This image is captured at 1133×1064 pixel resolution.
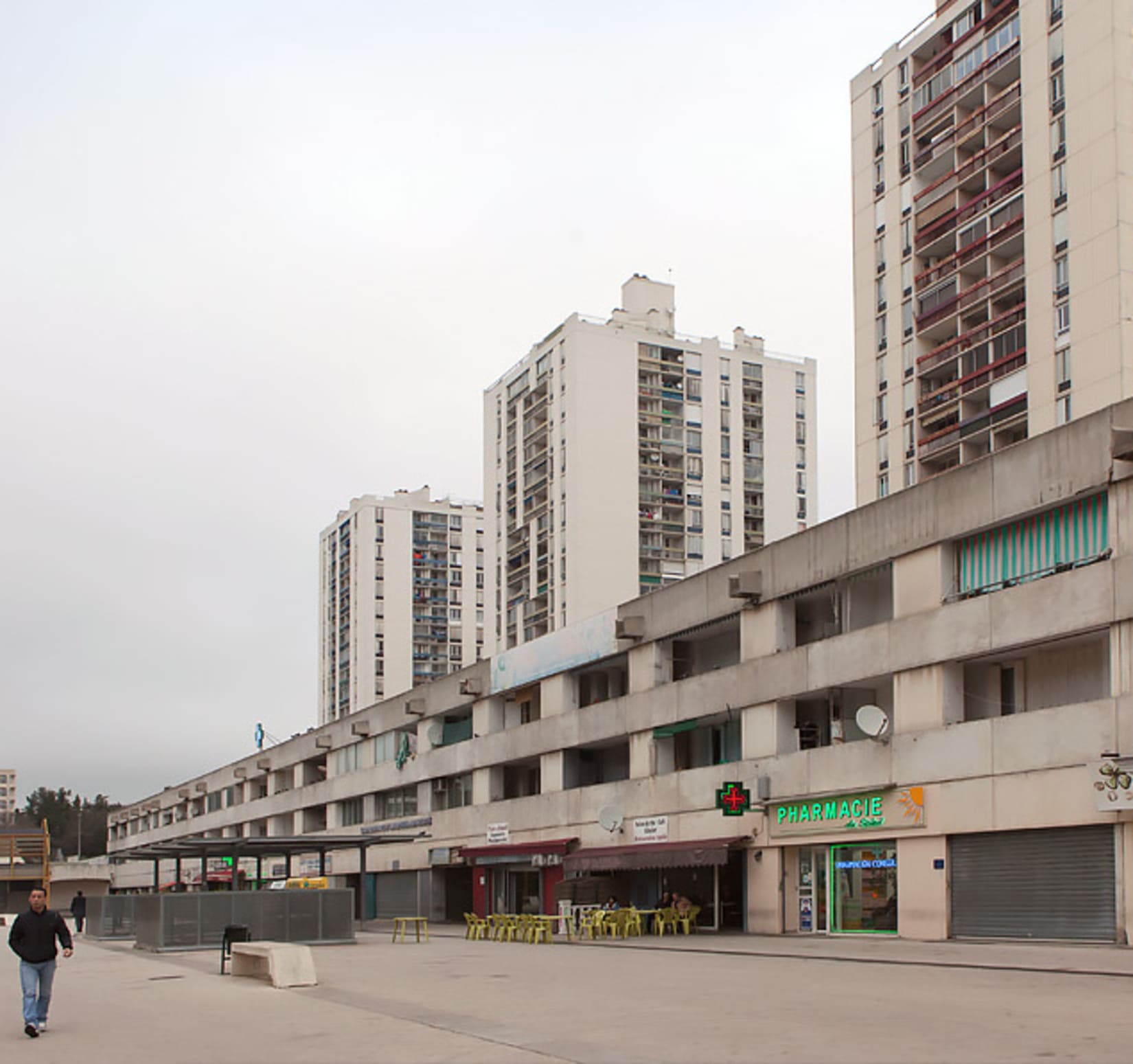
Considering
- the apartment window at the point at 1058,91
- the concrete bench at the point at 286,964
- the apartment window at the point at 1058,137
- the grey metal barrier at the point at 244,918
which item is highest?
the apartment window at the point at 1058,91

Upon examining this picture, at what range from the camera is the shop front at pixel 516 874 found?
163ft

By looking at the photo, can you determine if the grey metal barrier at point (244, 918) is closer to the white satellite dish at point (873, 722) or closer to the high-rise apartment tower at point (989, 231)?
the white satellite dish at point (873, 722)

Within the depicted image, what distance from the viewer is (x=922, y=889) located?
33.0 metres

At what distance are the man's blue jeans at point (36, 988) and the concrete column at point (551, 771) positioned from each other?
34.1 m

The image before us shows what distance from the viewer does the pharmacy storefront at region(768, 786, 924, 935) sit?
113ft

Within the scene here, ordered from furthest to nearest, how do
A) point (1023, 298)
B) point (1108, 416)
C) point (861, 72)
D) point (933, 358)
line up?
point (861, 72), point (933, 358), point (1023, 298), point (1108, 416)

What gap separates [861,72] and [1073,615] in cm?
5101

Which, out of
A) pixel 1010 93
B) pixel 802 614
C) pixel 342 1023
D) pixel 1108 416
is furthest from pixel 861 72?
pixel 342 1023

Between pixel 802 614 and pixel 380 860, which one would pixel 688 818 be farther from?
pixel 380 860

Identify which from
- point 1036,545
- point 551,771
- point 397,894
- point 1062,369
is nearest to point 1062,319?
point 1062,369

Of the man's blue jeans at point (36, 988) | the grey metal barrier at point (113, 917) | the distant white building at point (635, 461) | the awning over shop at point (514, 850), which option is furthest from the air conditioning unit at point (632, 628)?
the distant white building at point (635, 461)

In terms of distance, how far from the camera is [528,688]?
5559 centimetres

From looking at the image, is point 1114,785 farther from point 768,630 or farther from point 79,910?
point 79,910

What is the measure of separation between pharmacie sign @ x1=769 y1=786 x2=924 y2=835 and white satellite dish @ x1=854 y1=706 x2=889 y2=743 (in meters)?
1.31
